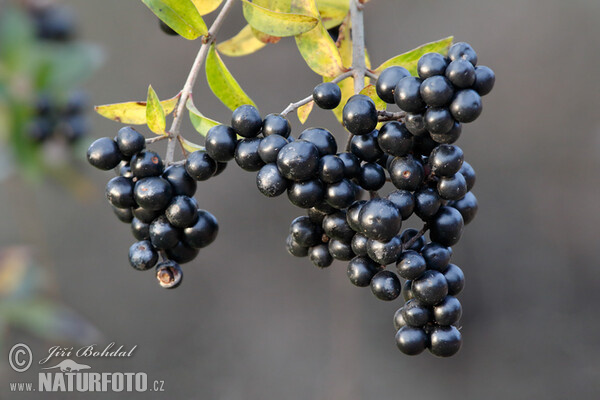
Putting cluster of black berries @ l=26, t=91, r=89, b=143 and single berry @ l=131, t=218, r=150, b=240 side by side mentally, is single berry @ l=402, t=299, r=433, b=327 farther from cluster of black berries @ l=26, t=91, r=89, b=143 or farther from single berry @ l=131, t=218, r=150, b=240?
cluster of black berries @ l=26, t=91, r=89, b=143

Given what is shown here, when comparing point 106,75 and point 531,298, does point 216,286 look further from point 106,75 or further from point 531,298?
point 531,298

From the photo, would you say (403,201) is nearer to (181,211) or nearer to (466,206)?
(466,206)

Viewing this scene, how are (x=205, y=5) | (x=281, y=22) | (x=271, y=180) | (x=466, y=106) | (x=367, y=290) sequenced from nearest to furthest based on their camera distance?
(x=466, y=106)
(x=271, y=180)
(x=281, y=22)
(x=205, y=5)
(x=367, y=290)

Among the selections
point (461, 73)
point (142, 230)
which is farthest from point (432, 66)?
point (142, 230)

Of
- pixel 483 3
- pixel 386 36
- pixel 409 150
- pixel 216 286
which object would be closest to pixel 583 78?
pixel 483 3

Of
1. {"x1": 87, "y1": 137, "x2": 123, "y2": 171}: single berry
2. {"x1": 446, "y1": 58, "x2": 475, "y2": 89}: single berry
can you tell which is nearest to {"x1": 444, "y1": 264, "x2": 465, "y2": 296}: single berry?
{"x1": 446, "y1": 58, "x2": 475, "y2": 89}: single berry

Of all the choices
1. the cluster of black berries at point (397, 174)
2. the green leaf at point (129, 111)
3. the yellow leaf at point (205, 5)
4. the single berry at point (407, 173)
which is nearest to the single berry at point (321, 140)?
the cluster of black berries at point (397, 174)

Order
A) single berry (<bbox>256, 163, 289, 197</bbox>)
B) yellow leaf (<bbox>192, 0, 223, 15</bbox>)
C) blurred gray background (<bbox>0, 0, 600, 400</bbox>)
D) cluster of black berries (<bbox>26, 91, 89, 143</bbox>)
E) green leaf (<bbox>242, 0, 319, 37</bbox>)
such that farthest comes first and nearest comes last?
blurred gray background (<bbox>0, 0, 600, 400</bbox>) → cluster of black berries (<bbox>26, 91, 89, 143</bbox>) → yellow leaf (<bbox>192, 0, 223, 15</bbox>) → green leaf (<bbox>242, 0, 319, 37</bbox>) → single berry (<bbox>256, 163, 289, 197</bbox>)
